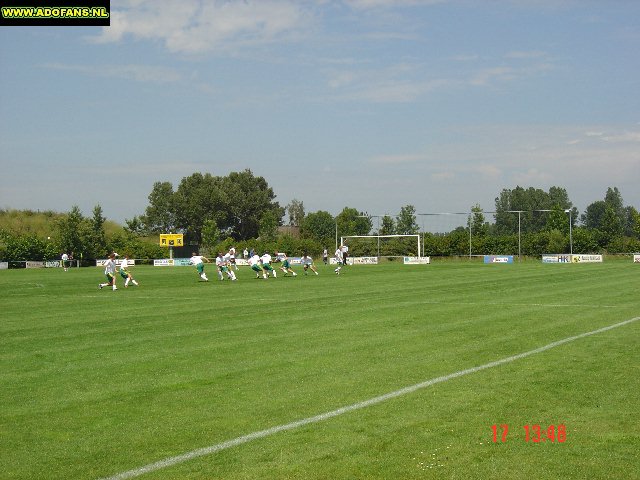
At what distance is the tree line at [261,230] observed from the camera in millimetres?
87438

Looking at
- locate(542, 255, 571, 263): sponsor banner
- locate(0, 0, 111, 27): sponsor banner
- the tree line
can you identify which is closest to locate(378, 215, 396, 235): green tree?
the tree line

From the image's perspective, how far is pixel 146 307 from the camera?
23.8 m

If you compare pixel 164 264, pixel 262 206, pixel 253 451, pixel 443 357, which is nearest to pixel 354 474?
pixel 253 451

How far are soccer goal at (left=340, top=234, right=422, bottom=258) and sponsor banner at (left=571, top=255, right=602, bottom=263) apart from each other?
634 inches

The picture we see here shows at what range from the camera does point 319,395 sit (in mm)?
9641

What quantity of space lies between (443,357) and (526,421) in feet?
14.6

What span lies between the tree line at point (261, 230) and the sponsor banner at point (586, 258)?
3788mm

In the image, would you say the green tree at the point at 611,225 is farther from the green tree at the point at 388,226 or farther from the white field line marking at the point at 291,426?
the white field line marking at the point at 291,426

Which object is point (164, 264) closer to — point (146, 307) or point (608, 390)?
point (146, 307)

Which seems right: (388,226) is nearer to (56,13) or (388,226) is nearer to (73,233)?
(73,233)

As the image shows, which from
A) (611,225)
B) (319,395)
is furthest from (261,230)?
(319,395)
